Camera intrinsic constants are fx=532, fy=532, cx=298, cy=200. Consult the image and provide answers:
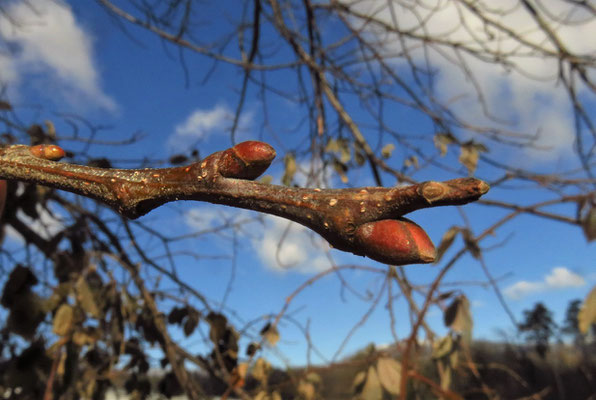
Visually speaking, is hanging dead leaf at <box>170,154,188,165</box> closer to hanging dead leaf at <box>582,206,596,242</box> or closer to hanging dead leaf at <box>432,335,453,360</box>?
hanging dead leaf at <box>432,335,453,360</box>

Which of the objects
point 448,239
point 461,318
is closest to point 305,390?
point 461,318

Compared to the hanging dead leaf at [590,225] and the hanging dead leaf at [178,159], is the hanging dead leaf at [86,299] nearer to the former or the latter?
the hanging dead leaf at [178,159]

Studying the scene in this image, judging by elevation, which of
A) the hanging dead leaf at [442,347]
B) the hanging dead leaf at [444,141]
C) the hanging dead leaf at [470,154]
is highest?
the hanging dead leaf at [444,141]

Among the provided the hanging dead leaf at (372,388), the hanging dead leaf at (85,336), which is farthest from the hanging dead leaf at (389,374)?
the hanging dead leaf at (85,336)

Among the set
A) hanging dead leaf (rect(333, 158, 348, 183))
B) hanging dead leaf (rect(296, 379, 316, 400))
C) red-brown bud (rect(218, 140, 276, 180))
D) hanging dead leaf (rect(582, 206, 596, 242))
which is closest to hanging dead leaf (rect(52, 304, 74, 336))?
hanging dead leaf (rect(296, 379, 316, 400))

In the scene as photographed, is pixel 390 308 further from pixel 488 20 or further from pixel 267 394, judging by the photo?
pixel 488 20
